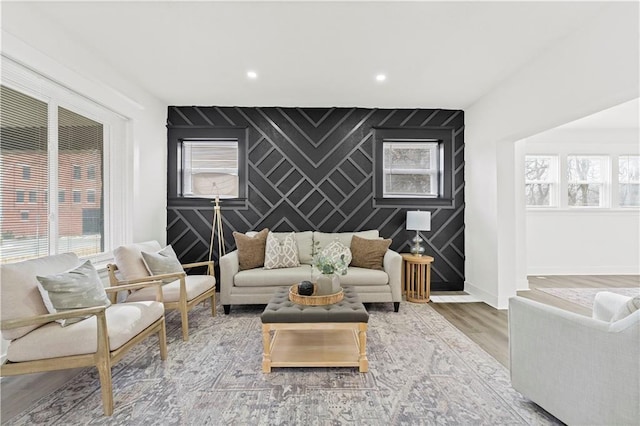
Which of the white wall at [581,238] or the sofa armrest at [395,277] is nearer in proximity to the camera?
the sofa armrest at [395,277]

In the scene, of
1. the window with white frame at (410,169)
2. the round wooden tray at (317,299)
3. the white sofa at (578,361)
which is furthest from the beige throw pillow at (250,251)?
the white sofa at (578,361)

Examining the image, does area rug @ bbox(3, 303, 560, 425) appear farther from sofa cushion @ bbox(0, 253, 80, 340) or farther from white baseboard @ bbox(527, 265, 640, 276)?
white baseboard @ bbox(527, 265, 640, 276)

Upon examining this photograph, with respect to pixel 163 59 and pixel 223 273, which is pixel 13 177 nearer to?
pixel 163 59

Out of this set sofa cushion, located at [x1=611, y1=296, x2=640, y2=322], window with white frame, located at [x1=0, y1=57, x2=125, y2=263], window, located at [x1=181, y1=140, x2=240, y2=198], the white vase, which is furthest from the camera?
window, located at [x1=181, y1=140, x2=240, y2=198]

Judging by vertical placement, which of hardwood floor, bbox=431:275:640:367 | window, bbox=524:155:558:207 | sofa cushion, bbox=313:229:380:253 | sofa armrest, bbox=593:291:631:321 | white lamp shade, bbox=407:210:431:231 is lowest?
hardwood floor, bbox=431:275:640:367

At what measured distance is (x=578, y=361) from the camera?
5.11 feet

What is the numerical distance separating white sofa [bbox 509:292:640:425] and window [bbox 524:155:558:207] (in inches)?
176

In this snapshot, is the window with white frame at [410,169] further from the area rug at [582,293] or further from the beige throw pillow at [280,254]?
the area rug at [582,293]

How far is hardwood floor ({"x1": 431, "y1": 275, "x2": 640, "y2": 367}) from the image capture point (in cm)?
286

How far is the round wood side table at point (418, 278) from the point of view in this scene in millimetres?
4066

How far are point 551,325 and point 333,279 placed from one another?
58.9 inches

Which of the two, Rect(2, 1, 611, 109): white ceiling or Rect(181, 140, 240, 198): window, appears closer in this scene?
Rect(2, 1, 611, 109): white ceiling

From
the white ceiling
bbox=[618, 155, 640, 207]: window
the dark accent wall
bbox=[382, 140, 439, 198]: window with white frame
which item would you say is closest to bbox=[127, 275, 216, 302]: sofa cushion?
the dark accent wall

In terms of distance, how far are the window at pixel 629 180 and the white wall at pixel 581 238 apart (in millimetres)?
218
